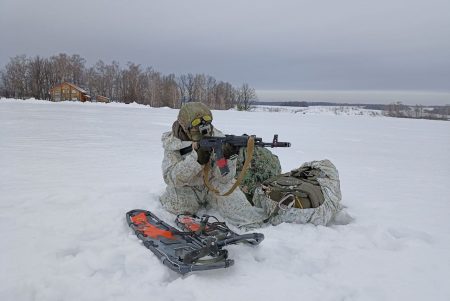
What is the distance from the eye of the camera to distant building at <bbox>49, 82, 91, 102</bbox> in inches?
2527

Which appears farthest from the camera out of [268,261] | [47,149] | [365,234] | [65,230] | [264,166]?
[47,149]

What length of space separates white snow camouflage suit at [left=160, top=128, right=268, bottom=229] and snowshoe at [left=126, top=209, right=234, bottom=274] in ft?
1.35

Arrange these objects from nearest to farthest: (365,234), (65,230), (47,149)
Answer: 1. (65,230)
2. (365,234)
3. (47,149)

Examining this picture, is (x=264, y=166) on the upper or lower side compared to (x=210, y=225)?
upper

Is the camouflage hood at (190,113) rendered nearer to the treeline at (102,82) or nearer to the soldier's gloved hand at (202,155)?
the soldier's gloved hand at (202,155)

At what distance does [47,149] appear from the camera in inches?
359

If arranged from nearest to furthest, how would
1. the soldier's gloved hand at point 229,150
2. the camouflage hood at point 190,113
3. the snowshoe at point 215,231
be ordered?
the snowshoe at point 215,231 < the soldier's gloved hand at point 229,150 < the camouflage hood at point 190,113

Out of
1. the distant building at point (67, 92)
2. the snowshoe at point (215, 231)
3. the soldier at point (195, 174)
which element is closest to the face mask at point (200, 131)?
the soldier at point (195, 174)

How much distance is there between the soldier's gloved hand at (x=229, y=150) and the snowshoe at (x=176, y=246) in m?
0.86

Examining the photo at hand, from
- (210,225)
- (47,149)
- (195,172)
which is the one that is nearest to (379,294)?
(210,225)

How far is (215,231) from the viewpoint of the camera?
368cm

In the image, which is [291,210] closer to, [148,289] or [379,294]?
[379,294]

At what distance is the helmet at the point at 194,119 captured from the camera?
390 cm

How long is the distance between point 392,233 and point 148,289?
2714mm
